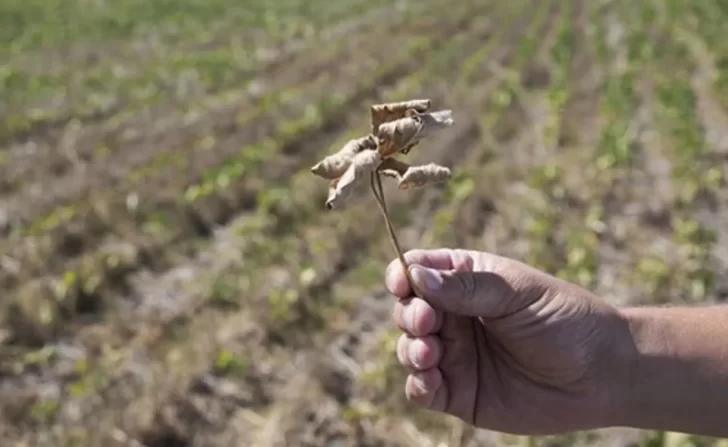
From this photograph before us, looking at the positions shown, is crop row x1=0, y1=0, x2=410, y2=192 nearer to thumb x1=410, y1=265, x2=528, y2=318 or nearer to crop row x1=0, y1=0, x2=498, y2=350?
crop row x1=0, y1=0, x2=498, y2=350

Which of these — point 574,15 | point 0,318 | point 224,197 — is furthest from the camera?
point 574,15

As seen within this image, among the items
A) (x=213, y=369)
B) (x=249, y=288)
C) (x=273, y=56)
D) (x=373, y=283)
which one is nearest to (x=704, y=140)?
(x=373, y=283)

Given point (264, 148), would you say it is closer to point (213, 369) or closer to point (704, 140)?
point (213, 369)

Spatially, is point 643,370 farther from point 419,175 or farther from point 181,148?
point 181,148

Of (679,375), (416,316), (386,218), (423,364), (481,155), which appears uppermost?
(386,218)

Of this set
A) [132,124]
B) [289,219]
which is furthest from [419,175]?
[132,124]

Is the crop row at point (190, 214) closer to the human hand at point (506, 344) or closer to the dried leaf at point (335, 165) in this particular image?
the human hand at point (506, 344)

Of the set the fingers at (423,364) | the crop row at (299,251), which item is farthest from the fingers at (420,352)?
the crop row at (299,251)
